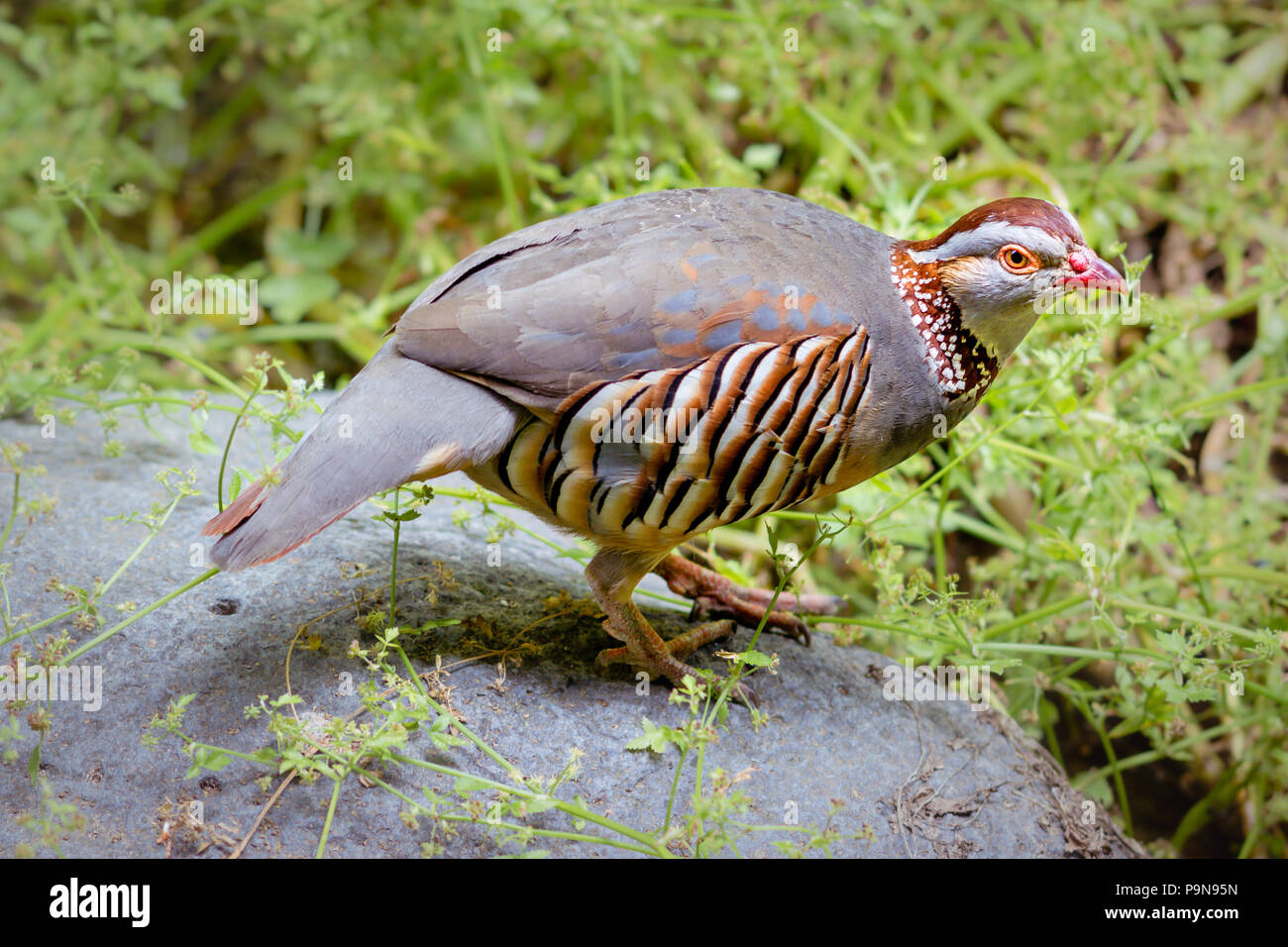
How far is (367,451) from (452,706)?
0.75 metres

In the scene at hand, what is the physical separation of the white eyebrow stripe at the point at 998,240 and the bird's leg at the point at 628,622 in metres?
1.22

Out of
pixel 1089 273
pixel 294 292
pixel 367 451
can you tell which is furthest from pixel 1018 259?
pixel 294 292

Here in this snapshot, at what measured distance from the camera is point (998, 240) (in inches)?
115

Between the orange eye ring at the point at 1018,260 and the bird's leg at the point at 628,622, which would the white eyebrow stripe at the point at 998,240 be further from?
the bird's leg at the point at 628,622

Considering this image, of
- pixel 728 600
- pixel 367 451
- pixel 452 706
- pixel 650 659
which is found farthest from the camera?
pixel 728 600

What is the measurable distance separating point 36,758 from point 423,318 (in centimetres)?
138

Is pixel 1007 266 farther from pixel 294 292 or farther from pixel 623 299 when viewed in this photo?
pixel 294 292

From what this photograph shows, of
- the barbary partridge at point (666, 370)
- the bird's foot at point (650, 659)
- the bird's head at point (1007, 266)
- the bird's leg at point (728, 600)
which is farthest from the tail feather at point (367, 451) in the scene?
the bird's head at point (1007, 266)

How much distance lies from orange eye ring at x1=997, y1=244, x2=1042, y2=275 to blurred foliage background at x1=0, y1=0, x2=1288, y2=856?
0.34 meters

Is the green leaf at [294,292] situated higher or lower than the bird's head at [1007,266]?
lower

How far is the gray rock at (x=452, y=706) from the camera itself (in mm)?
2617

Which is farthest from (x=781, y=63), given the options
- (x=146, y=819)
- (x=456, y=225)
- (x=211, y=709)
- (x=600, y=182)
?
(x=146, y=819)

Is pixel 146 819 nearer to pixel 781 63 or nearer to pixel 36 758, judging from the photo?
pixel 36 758
